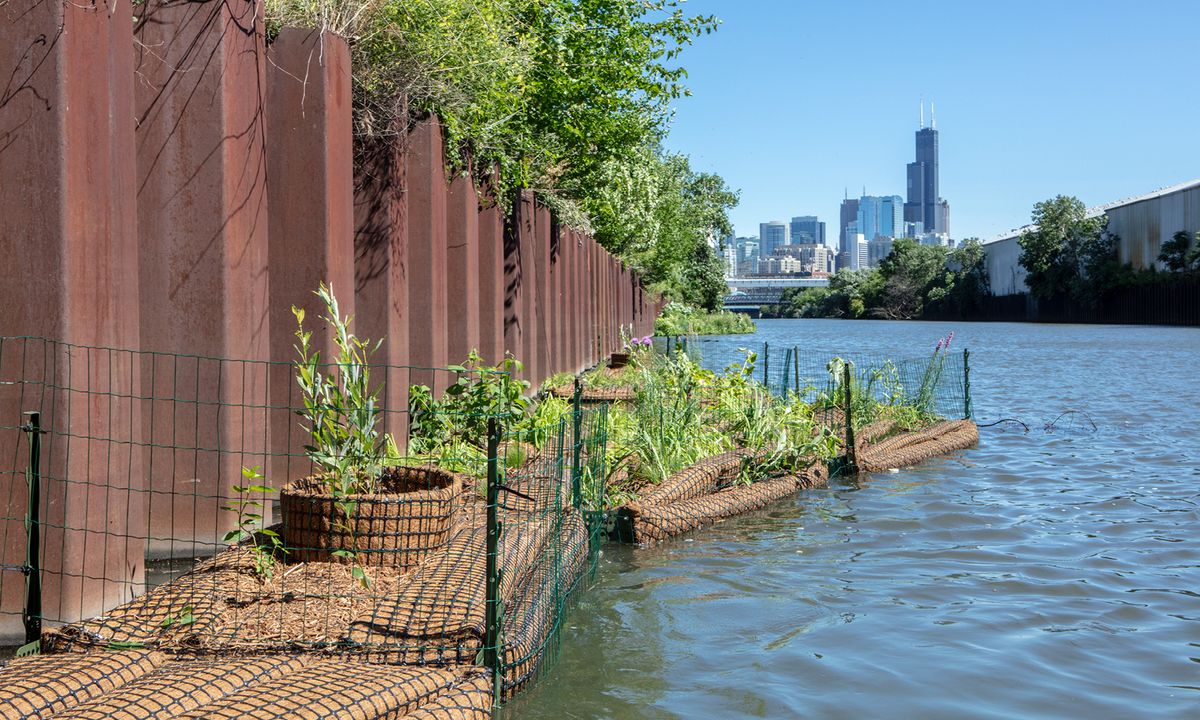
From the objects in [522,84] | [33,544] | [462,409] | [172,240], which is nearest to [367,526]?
[33,544]

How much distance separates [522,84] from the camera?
11.6 metres

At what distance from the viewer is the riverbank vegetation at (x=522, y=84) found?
28.7 feet

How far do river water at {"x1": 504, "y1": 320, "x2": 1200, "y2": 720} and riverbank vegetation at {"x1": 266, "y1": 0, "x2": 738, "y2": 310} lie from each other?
13.6ft

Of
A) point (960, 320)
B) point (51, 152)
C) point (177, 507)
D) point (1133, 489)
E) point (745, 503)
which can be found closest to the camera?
point (51, 152)

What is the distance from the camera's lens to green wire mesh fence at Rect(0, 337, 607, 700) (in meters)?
4.72

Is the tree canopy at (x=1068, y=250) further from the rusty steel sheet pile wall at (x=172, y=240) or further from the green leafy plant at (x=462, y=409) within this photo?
the rusty steel sheet pile wall at (x=172, y=240)

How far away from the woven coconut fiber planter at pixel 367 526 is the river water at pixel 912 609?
0.96 m

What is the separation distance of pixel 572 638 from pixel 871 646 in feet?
5.28

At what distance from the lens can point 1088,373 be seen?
30.9 meters

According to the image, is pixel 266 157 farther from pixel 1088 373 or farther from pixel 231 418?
pixel 1088 373

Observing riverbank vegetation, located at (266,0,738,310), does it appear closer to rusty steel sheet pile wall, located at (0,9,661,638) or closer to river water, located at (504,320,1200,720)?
rusty steel sheet pile wall, located at (0,9,661,638)

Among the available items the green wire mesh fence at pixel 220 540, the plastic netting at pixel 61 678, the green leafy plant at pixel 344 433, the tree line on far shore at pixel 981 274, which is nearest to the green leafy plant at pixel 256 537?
the green wire mesh fence at pixel 220 540

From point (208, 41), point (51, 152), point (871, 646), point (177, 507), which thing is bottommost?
point (871, 646)

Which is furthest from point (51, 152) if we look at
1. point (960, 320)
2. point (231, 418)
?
point (960, 320)
